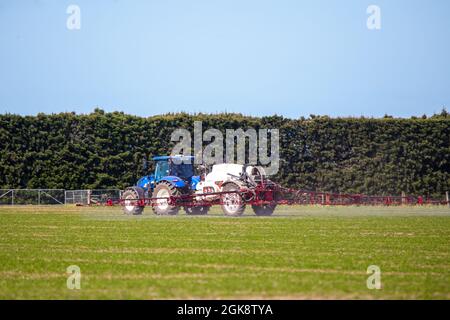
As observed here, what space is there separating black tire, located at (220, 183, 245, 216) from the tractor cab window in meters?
4.65

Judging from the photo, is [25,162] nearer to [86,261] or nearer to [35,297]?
[86,261]

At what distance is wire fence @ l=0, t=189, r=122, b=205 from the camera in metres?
51.3

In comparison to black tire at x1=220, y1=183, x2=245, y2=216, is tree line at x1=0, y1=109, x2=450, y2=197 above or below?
above

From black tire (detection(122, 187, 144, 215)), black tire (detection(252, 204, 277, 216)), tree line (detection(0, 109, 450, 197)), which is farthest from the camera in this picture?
tree line (detection(0, 109, 450, 197))

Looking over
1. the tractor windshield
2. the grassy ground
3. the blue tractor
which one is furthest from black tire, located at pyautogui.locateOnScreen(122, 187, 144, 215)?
the grassy ground

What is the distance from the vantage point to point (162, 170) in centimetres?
3947

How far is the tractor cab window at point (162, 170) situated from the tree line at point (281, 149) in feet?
41.8

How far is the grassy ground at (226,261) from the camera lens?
1169cm

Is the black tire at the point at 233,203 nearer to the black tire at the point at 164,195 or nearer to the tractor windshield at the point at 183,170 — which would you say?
the black tire at the point at 164,195

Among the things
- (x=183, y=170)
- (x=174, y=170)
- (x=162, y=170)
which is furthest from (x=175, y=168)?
(x=162, y=170)

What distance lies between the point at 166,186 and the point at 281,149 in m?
17.1

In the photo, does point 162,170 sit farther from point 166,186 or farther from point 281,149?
point 281,149

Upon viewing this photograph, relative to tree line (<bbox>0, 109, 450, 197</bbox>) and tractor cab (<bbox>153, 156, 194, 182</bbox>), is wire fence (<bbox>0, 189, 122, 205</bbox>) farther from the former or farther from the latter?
tractor cab (<bbox>153, 156, 194, 182</bbox>)
